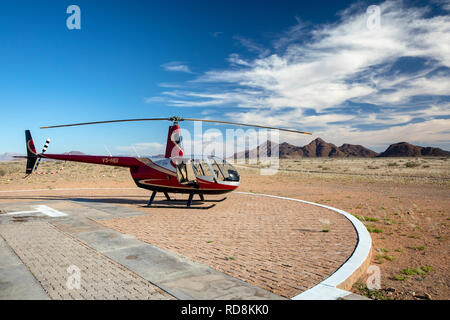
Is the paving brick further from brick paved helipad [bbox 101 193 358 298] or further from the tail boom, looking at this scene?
the tail boom

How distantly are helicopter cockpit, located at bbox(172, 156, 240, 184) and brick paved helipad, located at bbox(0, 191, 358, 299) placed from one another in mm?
1974

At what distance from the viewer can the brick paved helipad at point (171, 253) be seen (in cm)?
468

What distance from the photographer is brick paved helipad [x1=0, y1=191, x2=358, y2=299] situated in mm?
4680

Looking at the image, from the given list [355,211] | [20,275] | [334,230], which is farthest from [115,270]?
[355,211]

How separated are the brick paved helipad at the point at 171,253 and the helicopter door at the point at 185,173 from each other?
2164 mm

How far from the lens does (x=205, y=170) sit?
45.2 feet

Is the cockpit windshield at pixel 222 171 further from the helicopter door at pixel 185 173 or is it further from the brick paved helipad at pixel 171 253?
the brick paved helipad at pixel 171 253

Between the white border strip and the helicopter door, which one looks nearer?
the white border strip

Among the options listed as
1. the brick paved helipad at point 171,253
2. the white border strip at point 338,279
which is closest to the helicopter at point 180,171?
the brick paved helipad at point 171,253

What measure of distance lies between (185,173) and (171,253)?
7575 millimetres

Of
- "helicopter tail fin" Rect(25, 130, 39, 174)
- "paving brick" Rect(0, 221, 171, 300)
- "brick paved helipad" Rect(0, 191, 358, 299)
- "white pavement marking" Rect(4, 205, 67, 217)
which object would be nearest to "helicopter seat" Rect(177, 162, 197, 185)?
"brick paved helipad" Rect(0, 191, 358, 299)

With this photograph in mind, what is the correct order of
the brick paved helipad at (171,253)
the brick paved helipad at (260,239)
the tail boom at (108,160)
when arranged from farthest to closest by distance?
the tail boom at (108,160) < the brick paved helipad at (260,239) < the brick paved helipad at (171,253)

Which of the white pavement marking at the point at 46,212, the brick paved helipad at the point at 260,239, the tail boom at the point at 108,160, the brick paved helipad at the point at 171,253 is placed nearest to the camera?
the brick paved helipad at the point at 171,253
